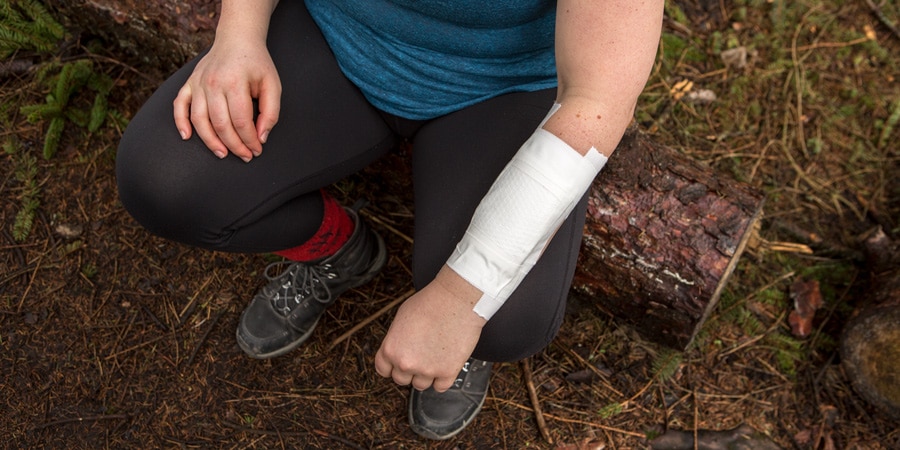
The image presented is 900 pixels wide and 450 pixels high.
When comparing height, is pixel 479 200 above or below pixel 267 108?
below

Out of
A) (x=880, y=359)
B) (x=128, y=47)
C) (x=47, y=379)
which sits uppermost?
(x=128, y=47)

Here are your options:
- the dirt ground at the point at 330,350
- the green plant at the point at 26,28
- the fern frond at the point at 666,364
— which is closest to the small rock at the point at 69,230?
the dirt ground at the point at 330,350

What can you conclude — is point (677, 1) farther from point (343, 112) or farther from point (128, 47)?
point (128, 47)

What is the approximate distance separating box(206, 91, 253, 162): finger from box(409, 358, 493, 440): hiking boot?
43.1 inches

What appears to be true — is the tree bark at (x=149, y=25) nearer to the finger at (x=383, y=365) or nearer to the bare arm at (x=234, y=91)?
the bare arm at (x=234, y=91)

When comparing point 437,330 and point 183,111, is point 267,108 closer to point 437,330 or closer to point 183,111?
point 183,111

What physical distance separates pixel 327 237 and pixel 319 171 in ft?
1.20

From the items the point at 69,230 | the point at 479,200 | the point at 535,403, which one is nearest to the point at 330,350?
the point at 535,403

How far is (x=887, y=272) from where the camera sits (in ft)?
8.37

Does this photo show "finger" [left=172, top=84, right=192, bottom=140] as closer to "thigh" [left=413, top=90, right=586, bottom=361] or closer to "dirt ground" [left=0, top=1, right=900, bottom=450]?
"thigh" [left=413, top=90, right=586, bottom=361]

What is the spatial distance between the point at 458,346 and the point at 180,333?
1.38 meters

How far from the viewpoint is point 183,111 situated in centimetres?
175

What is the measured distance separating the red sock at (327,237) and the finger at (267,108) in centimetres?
40

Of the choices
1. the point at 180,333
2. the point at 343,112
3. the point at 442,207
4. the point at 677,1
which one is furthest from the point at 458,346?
the point at 677,1
